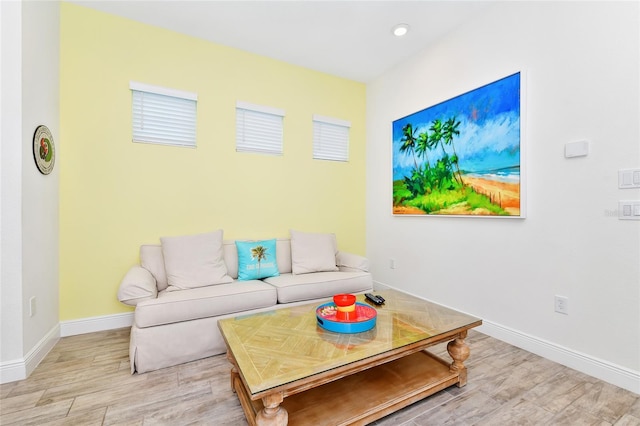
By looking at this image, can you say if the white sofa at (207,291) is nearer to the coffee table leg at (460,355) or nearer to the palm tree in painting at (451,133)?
the coffee table leg at (460,355)

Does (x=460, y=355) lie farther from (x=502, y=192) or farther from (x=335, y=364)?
(x=502, y=192)

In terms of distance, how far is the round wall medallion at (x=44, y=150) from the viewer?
6.58ft

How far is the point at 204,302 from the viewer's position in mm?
2109

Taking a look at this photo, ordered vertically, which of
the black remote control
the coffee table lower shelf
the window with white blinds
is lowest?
the coffee table lower shelf

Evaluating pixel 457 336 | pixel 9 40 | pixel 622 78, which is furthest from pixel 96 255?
pixel 622 78

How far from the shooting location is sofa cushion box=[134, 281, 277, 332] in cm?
Answer: 195

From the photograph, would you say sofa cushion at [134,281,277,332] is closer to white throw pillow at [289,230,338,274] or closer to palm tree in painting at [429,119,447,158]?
white throw pillow at [289,230,338,274]

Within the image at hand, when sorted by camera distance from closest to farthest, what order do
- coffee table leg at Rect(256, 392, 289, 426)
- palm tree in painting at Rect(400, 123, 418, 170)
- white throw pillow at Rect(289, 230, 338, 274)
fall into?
coffee table leg at Rect(256, 392, 289, 426)
white throw pillow at Rect(289, 230, 338, 274)
palm tree in painting at Rect(400, 123, 418, 170)

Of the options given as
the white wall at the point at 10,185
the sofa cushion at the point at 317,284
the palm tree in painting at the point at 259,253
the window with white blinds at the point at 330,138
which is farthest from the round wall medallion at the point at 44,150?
the window with white blinds at the point at 330,138

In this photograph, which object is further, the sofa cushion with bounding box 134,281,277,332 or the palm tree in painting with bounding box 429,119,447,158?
the palm tree in painting with bounding box 429,119,447,158

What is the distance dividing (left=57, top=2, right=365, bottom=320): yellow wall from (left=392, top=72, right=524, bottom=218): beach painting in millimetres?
1086

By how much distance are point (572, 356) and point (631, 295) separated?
0.57 m

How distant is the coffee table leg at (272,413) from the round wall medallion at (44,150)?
90.9 inches

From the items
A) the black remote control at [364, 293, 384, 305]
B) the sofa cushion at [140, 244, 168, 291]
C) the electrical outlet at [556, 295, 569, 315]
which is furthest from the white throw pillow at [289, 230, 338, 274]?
the electrical outlet at [556, 295, 569, 315]
